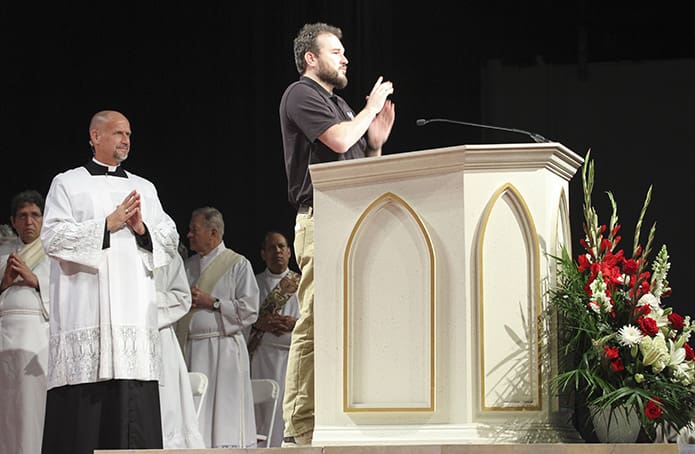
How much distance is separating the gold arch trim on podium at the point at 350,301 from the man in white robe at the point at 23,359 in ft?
13.8

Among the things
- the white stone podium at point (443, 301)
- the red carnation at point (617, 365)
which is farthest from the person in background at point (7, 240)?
the red carnation at point (617, 365)

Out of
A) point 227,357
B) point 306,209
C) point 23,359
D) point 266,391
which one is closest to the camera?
point 306,209

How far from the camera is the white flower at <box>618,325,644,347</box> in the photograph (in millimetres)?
3709

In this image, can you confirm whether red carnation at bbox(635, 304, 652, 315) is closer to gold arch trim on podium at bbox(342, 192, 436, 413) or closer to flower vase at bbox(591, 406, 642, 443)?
flower vase at bbox(591, 406, 642, 443)

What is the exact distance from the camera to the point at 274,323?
31.2 feet

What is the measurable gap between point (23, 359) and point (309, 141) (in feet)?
12.8

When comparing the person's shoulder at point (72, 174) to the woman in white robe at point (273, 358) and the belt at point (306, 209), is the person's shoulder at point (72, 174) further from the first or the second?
the woman in white robe at point (273, 358)

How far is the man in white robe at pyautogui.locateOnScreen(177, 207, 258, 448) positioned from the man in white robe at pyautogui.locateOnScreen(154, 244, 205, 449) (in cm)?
102

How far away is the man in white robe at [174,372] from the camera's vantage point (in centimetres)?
733

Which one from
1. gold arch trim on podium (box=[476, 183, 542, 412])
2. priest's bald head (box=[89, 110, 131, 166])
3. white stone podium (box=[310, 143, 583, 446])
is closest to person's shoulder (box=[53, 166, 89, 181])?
priest's bald head (box=[89, 110, 131, 166])

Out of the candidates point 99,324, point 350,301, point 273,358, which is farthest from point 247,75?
point 350,301

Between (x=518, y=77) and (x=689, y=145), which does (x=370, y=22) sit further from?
(x=689, y=145)

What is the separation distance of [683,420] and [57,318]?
12.1 feet

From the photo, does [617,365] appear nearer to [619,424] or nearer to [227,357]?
[619,424]
